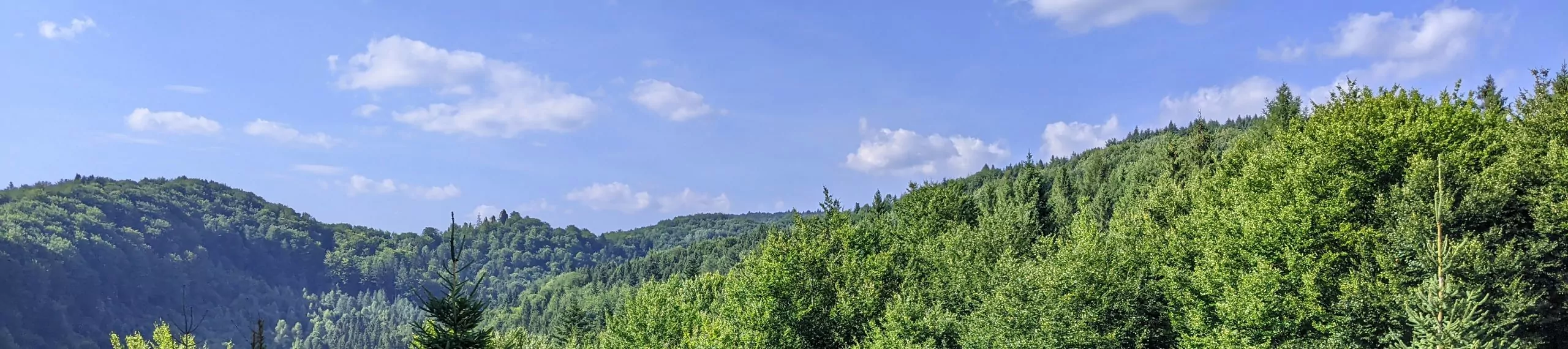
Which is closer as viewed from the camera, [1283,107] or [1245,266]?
[1245,266]

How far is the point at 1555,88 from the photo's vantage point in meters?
39.5

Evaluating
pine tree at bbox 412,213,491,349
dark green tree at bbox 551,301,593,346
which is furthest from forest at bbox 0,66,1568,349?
dark green tree at bbox 551,301,593,346

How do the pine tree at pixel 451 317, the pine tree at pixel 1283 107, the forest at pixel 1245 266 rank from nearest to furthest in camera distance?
the pine tree at pixel 451 317 → the forest at pixel 1245 266 → the pine tree at pixel 1283 107

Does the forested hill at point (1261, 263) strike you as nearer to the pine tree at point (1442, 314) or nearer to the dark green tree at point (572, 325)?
the pine tree at point (1442, 314)

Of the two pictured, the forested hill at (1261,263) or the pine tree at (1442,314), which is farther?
the forested hill at (1261,263)

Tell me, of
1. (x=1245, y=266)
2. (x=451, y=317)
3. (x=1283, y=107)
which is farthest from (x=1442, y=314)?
(x=1283, y=107)

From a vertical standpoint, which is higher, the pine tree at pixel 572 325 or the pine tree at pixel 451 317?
the pine tree at pixel 451 317

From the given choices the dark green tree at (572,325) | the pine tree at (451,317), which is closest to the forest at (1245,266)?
the pine tree at (451,317)

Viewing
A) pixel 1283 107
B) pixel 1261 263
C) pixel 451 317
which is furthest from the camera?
pixel 1283 107

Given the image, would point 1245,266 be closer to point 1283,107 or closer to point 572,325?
point 1283,107

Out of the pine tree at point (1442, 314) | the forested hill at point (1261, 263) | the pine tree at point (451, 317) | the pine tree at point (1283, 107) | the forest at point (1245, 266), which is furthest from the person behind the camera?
the pine tree at point (1283, 107)

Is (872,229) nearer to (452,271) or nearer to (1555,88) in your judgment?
(1555,88)

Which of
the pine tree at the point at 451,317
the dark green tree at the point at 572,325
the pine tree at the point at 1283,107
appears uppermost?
the pine tree at the point at 1283,107

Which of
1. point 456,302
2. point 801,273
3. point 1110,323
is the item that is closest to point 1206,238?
point 1110,323
